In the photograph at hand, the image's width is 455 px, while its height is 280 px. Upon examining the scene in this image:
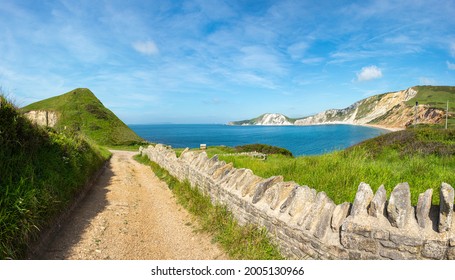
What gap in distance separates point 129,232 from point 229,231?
2658 millimetres

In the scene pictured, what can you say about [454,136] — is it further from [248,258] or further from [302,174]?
[248,258]

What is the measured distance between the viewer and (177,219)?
7.16 metres

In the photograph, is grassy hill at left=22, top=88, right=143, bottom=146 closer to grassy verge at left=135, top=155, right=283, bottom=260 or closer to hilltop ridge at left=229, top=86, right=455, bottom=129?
grassy verge at left=135, top=155, right=283, bottom=260

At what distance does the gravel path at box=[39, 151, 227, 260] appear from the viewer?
5.13 m

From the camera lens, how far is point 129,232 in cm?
618

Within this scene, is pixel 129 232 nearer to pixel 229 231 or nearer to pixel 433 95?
pixel 229 231

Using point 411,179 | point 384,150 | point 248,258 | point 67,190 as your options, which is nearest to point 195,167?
point 67,190

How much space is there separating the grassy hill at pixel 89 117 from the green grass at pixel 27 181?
33967 mm

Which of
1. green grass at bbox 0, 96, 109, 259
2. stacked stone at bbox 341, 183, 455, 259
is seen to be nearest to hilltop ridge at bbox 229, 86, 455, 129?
stacked stone at bbox 341, 183, 455, 259

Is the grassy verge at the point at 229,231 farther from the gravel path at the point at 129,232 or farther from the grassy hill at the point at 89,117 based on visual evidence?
the grassy hill at the point at 89,117

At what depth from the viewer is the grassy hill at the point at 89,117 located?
41.3 metres
